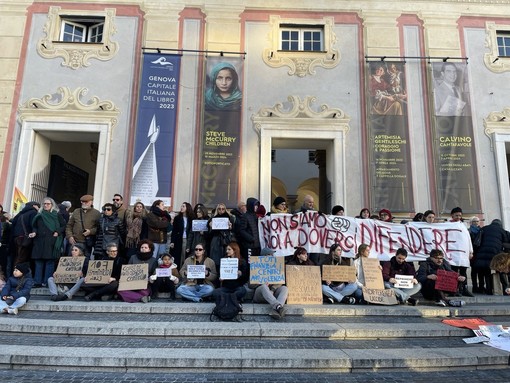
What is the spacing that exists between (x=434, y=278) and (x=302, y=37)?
894 centimetres

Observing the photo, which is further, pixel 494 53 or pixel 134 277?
pixel 494 53

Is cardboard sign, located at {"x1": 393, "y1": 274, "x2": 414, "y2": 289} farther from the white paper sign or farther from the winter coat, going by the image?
the winter coat

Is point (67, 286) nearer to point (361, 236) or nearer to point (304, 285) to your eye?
point (304, 285)

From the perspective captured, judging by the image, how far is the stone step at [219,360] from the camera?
462 cm

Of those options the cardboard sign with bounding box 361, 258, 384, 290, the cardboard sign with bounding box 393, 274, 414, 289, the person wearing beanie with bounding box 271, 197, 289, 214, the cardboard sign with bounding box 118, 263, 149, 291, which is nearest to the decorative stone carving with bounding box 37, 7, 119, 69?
the person wearing beanie with bounding box 271, 197, 289, 214

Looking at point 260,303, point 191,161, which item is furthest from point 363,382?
point 191,161

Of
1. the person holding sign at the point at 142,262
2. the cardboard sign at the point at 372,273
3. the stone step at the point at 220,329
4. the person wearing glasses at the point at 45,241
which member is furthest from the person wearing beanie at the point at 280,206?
the person wearing glasses at the point at 45,241

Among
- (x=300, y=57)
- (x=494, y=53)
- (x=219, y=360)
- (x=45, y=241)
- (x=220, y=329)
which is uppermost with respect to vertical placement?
(x=494, y=53)

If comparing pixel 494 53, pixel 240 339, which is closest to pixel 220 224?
pixel 240 339

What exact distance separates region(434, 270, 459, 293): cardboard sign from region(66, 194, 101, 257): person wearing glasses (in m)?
6.95

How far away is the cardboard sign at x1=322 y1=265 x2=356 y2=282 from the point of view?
24.4ft

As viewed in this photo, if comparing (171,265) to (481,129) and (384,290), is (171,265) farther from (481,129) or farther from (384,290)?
(481,129)

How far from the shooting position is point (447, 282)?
292 inches

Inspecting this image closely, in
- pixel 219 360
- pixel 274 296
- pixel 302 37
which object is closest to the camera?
pixel 219 360
